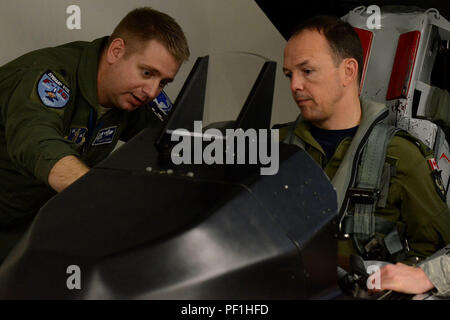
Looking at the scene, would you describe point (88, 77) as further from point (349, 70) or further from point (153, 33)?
point (349, 70)

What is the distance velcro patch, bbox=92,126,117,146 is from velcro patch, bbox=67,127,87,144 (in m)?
0.05

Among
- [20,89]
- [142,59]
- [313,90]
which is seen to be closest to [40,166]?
[20,89]

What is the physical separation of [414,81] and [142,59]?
2.54ft

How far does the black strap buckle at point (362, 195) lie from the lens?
41.4 inches

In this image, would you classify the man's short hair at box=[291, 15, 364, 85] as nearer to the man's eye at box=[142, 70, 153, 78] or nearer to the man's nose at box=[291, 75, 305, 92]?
the man's nose at box=[291, 75, 305, 92]

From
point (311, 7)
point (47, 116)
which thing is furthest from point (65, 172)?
point (311, 7)

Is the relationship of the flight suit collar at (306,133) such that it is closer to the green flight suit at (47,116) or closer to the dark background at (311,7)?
the green flight suit at (47,116)

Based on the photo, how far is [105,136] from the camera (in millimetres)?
1539

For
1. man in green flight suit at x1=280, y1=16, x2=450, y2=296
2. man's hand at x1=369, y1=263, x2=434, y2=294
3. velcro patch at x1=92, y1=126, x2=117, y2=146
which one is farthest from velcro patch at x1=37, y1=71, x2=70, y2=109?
man's hand at x1=369, y1=263, x2=434, y2=294

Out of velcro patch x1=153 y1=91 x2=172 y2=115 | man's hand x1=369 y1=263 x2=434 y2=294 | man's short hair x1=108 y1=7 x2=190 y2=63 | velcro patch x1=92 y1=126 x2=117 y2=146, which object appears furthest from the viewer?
velcro patch x1=153 y1=91 x2=172 y2=115

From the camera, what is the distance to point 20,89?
47.9 inches

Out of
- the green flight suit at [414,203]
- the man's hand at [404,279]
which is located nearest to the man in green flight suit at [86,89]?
the green flight suit at [414,203]

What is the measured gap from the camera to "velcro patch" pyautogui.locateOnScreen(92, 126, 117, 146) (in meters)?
1.52
